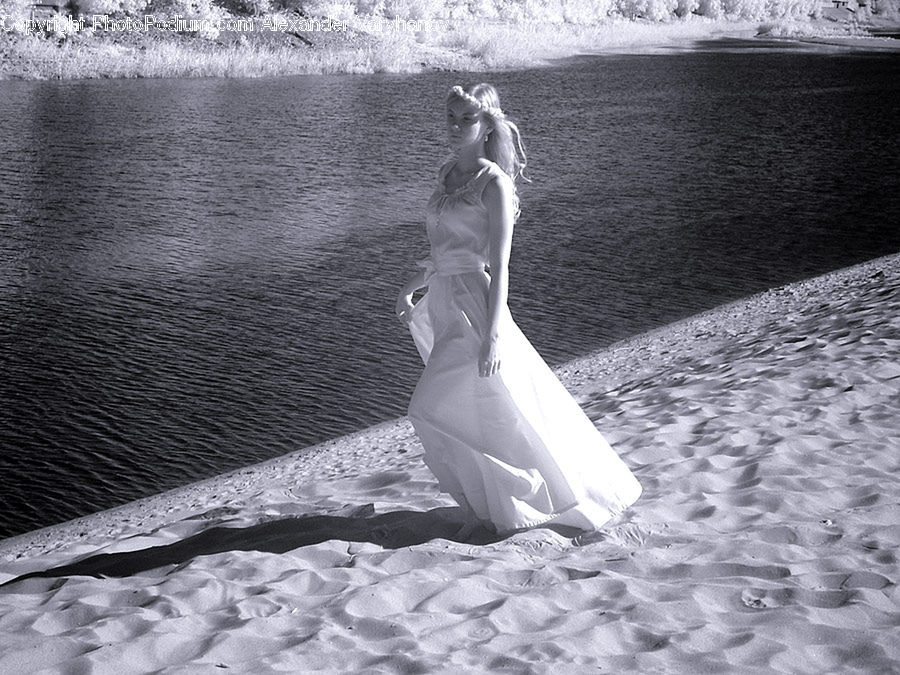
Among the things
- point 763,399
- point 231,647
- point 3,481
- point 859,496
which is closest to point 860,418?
point 763,399

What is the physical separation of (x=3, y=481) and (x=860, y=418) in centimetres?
566

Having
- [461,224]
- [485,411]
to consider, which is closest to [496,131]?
[461,224]

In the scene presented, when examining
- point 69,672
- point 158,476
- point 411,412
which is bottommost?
point 158,476

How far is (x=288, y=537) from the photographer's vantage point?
5.01 m

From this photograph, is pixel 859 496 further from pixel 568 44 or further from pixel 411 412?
pixel 568 44

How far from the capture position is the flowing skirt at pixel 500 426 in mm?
4473

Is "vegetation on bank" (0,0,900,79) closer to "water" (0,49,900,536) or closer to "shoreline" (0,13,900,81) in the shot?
"shoreline" (0,13,900,81)

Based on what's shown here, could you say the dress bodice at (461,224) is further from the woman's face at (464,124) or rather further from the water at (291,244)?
the water at (291,244)

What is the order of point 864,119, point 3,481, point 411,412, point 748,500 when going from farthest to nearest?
point 864,119 < point 3,481 < point 748,500 < point 411,412

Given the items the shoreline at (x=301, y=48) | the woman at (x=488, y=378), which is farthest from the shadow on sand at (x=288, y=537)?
the shoreline at (x=301, y=48)

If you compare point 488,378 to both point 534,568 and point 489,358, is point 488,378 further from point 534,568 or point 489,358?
point 534,568

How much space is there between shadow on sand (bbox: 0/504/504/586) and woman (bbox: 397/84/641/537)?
0.82 feet

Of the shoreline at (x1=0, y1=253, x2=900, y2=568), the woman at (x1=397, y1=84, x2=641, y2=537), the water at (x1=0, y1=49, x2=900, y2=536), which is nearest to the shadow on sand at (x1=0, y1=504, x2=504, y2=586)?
the woman at (x1=397, y1=84, x2=641, y2=537)

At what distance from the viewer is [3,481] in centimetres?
751
